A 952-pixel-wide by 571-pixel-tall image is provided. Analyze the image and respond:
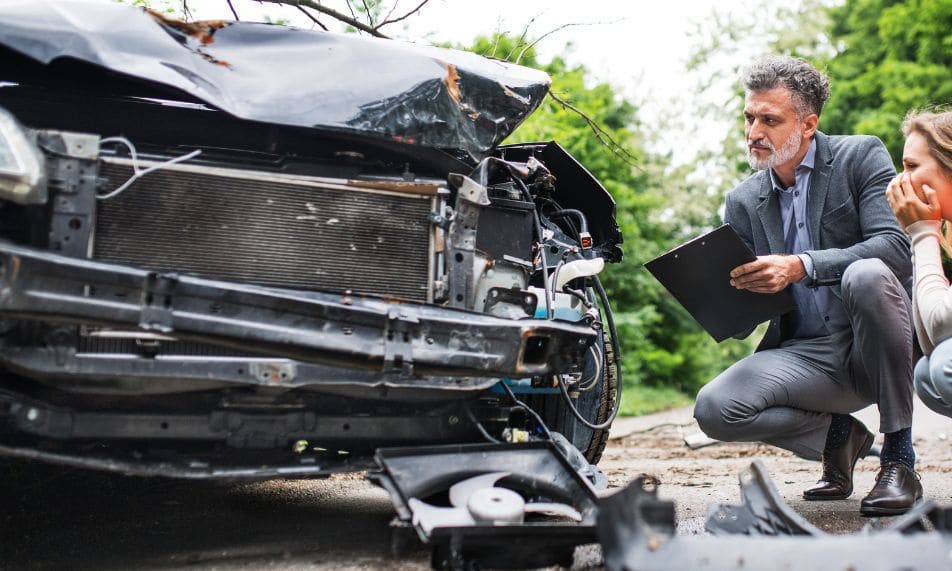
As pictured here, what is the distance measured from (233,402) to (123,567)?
58cm

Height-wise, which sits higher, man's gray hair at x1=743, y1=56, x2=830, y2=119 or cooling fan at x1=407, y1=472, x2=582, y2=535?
man's gray hair at x1=743, y1=56, x2=830, y2=119

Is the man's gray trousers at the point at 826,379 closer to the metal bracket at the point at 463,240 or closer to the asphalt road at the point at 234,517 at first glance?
the asphalt road at the point at 234,517

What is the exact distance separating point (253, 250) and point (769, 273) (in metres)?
1.97

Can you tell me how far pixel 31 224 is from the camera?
7.91 ft

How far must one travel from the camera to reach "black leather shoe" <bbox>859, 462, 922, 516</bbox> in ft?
10.4

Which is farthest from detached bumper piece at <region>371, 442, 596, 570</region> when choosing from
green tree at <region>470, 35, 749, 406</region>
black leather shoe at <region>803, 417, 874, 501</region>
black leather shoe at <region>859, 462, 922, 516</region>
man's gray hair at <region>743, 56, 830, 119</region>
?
green tree at <region>470, 35, 749, 406</region>

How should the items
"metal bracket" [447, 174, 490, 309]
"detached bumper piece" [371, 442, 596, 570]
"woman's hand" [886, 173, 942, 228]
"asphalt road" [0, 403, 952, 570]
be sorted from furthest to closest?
1. "woman's hand" [886, 173, 942, 228]
2. "metal bracket" [447, 174, 490, 309]
3. "asphalt road" [0, 403, 952, 570]
4. "detached bumper piece" [371, 442, 596, 570]

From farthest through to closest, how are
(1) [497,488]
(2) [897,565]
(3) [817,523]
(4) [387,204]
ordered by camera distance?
(3) [817,523], (4) [387,204], (1) [497,488], (2) [897,565]

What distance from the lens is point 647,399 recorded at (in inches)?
581

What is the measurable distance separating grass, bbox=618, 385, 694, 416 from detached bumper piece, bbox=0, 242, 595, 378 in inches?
391

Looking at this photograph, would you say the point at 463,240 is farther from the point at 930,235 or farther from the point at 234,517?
the point at 930,235

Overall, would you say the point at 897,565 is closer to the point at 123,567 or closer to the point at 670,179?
the point at 123,567

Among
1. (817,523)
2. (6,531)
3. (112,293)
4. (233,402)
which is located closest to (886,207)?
(817,523)

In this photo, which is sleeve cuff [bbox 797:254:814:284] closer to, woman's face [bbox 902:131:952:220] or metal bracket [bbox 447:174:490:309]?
woman's face [bbox 902:131:952:220]
